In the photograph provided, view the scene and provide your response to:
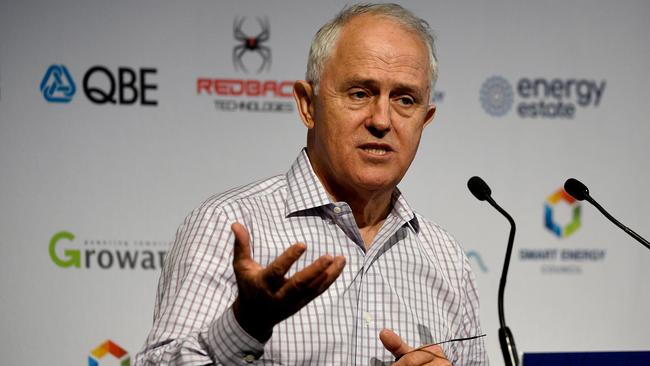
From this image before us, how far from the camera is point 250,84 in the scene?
12.4 ft

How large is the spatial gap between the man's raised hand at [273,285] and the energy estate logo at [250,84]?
91.3 inches

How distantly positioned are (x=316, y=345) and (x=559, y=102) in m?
2.66

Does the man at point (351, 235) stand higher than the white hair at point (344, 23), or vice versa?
the white hair at point (344, 23)

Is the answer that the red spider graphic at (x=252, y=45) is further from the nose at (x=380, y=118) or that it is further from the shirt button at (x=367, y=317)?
the shirt button at (x=367, y=317)

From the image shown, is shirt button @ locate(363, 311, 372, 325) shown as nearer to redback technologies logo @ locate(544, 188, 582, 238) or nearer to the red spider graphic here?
the red spider graphic

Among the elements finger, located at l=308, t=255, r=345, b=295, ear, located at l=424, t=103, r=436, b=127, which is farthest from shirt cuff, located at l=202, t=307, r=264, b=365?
ear, located at l=424, t=103, r=436, b=127

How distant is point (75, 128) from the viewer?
3641 mm

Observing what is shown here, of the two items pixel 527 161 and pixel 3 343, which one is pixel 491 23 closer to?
pixel 527 161

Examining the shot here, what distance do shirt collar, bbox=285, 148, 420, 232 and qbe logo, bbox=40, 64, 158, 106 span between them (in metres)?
1.65

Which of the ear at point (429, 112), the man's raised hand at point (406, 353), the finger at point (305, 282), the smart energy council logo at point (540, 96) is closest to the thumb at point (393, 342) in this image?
the man's raised hand at point (406, 353)

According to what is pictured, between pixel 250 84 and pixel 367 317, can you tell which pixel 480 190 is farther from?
pixel 250 84

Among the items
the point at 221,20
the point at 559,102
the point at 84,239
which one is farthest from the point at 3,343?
the point at 559,102

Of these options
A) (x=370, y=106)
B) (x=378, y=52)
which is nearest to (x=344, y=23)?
(x=378, y=52)

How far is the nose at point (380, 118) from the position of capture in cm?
206
